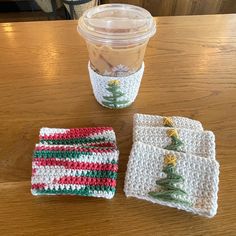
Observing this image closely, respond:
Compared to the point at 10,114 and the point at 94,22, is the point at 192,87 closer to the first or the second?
the point at 94,22

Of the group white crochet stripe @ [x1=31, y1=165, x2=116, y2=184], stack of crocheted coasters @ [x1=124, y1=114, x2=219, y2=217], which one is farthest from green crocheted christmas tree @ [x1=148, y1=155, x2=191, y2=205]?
white crochet stripe @ [x1=31, y1=165, x2=116, y2=184]

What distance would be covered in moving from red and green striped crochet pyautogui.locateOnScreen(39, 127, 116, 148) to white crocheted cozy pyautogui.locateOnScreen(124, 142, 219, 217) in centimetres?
5

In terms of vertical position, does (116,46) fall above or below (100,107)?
above

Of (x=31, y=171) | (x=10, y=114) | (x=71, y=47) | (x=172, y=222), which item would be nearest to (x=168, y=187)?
(x=172, y=222)

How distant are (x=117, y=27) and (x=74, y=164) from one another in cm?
22

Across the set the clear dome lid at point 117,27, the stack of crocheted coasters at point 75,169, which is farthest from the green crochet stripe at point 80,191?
the clear dome lid at point 117,27

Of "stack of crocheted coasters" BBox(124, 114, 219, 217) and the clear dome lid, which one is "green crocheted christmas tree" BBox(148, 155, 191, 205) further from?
the clear dome lid

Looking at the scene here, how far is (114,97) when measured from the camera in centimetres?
47

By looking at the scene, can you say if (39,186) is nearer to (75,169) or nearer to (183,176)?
(75,169)

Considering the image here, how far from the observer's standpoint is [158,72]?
579mm

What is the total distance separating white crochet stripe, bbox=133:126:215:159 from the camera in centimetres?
40

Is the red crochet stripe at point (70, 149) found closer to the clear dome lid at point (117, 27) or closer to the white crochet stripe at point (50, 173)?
the white crochet stripe at point (50, 173)

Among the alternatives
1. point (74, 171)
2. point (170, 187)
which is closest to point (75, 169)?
point (74, 171)

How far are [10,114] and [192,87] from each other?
0.37 metres
